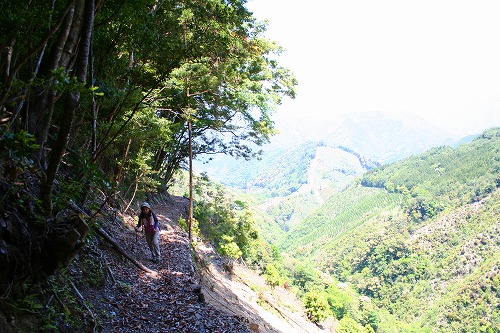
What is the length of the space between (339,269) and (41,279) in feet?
374

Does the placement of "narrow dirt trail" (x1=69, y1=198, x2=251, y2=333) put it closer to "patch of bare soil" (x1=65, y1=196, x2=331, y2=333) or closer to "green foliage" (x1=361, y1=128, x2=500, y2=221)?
"patch of bare soil" (x1=65, y1=196, x2=331, y2=333)

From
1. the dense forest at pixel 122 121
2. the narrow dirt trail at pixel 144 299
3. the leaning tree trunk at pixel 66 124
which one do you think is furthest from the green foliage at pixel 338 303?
the leaning tree trunk at pixel 66 124

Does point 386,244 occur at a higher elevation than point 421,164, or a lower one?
lower

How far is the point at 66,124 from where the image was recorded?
3.43m

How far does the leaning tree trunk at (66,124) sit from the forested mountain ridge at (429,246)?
2737 inches

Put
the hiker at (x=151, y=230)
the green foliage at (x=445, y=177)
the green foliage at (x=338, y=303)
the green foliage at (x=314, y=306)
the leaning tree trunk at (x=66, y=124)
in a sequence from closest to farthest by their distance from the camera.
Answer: the leaning tree trunk at (x=66, y=124), the hiker at (x=151, y=230), the green foliage at (x=314, y=306), the green foliage at (x=338, y=303), the green foliage at (x=445, y=177)

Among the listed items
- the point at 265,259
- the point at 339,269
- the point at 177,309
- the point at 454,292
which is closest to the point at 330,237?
the point at 339,269

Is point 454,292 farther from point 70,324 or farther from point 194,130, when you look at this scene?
point 70,324

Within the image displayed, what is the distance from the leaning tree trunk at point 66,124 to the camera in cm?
342

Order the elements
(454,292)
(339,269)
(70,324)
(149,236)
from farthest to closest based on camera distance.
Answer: (339,269), (454,292), (149,236), (70,324)

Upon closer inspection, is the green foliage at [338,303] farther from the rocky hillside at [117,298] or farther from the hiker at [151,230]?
the rocky hillside at [117,298]

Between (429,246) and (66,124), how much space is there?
121890 millimetres

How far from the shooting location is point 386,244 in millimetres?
109000

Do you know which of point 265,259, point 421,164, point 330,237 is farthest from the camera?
point 421,164
